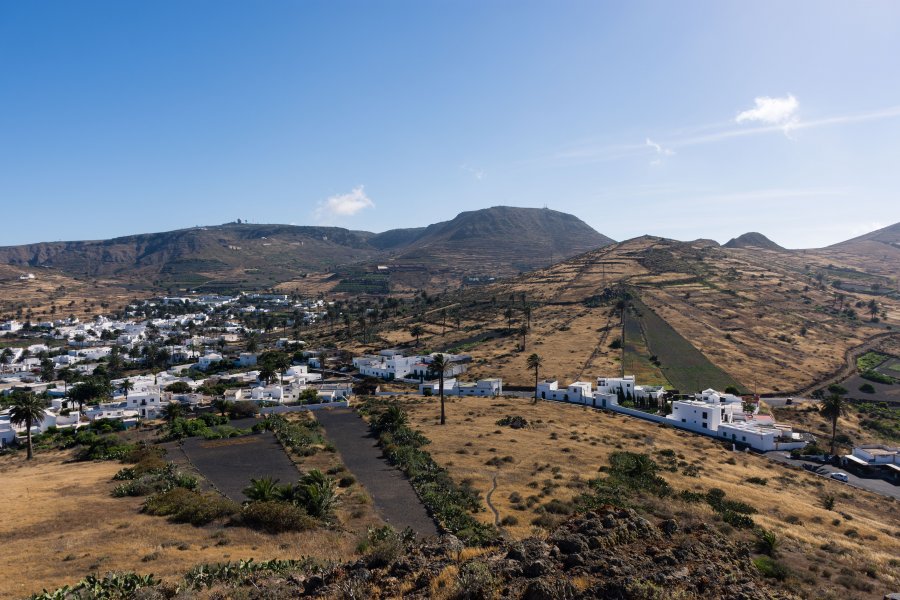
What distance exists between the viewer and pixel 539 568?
13133 millimetres

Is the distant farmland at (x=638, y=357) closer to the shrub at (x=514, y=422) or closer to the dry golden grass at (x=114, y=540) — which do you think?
the shrub at (x=514, y=422)

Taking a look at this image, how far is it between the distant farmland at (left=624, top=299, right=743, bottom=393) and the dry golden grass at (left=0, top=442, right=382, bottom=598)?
188 feet

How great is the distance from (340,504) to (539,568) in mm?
17279

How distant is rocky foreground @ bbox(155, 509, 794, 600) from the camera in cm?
1237

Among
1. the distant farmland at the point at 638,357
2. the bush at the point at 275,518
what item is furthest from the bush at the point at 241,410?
the distant farmland at the point at 638,357

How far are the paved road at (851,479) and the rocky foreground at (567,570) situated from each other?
1311 inches

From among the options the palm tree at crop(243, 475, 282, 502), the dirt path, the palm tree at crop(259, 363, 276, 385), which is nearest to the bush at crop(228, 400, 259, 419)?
the palm tree at crop(259, 363, 276, 385)

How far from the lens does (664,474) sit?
3600cm

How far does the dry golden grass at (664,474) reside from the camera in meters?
25.3

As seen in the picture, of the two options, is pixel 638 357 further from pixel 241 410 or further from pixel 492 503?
pixel 492 503

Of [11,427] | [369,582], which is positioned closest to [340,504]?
[369,582]

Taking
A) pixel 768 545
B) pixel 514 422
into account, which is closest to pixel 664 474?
pixel 768 545

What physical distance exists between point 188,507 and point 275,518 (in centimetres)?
537

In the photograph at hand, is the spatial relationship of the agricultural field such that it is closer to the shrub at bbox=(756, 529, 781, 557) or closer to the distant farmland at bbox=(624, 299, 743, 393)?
the shrub at bbox=(756, 529, 781, 557)
